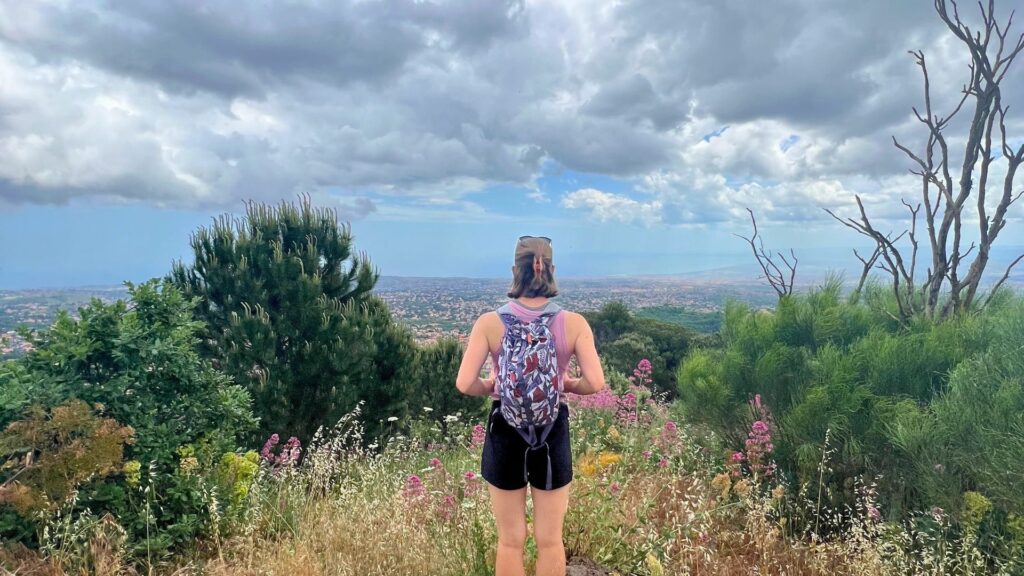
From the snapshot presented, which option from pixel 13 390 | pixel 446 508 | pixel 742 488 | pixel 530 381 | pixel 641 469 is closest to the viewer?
pixel 530 381

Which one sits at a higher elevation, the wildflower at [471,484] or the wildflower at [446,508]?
the wildflower at [471,484]

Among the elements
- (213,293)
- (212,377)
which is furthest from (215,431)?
(213,293)

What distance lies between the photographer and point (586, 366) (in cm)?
316

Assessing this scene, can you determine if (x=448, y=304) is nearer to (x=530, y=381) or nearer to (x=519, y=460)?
(x=519, y=460)

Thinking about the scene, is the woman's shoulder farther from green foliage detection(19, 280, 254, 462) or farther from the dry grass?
green foliage detection(19, 280, 254, 462)

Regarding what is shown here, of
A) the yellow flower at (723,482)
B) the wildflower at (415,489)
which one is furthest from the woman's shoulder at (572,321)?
the yellow flower at (723,482)

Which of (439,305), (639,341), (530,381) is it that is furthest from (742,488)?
(439,305)

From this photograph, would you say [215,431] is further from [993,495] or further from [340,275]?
[993,495]

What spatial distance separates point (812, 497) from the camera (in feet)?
15.7

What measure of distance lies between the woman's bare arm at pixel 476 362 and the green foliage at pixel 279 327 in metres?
4.48

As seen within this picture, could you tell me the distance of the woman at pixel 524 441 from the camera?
3.05 meters

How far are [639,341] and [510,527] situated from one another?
13.7 meters

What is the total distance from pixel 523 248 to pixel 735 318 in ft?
12.1

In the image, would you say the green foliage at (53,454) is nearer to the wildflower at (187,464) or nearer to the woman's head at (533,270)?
the wildflower at (187,464)
